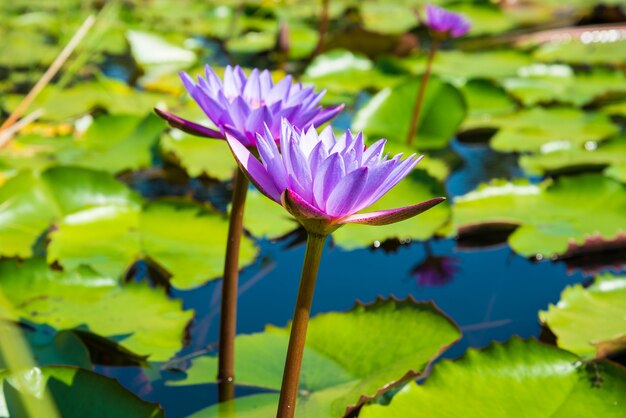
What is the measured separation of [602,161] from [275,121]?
1.52 m

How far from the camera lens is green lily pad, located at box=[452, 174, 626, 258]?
167cm

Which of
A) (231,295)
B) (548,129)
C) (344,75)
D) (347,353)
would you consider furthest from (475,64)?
(231,295)

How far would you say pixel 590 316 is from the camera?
1316 millimetres

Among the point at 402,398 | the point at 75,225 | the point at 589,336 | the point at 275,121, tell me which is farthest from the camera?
the point at 75,225

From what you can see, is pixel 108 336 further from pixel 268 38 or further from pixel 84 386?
pixel 268 38

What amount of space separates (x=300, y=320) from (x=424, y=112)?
1.68 m

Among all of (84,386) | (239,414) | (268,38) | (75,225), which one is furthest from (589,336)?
(268,38)

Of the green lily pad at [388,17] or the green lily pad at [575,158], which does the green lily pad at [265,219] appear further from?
the green lily pad at [388,17]

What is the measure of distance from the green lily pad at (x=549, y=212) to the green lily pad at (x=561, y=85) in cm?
96

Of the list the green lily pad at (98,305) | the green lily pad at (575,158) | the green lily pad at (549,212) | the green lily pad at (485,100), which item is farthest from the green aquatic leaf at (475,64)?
the green lily pad at (98,305)

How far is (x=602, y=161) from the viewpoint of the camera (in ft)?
6.83

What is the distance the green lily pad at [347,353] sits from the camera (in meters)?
1.07

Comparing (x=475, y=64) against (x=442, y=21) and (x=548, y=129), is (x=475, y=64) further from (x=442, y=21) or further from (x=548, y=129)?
(x=442, y=21)

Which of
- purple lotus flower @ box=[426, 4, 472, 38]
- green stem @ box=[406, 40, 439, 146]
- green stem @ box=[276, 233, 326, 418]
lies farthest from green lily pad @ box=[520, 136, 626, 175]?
green stem @ box=[276, 233, 326, 418]
